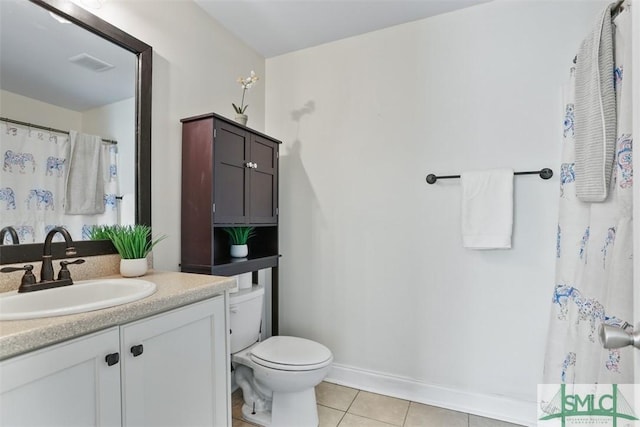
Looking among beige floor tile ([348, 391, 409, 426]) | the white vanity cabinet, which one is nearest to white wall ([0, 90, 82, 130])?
the white vanity cabinet

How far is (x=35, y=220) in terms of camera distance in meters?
1.16

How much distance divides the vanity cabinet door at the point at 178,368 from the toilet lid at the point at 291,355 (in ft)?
1.23

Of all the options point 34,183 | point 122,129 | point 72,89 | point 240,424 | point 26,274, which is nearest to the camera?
point 26,274

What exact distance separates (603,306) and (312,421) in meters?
1.41

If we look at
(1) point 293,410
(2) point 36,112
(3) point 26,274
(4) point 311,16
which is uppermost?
(4) point 311,16

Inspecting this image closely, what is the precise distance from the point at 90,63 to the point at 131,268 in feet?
2.97

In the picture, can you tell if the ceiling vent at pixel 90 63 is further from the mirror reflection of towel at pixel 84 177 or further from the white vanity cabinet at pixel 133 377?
the white vanity cabinet at pixel 133 377

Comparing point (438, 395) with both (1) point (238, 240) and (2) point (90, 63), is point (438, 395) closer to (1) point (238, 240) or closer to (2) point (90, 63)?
(1) point (238, 240)

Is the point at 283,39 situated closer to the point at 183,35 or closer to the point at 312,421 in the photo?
the point at 183,35

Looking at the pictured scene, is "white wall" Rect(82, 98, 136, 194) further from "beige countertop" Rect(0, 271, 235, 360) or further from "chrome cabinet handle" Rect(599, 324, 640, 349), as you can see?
"chrome cabinet handle" Rect(599, 324, 640, 349)

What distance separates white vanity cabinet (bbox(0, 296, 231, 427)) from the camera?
0.72 meters

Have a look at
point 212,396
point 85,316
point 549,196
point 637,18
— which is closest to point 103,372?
point 85,316

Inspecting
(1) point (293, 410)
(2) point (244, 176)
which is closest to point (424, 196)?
(2) point (244, 176)

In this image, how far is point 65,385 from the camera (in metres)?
0.77
